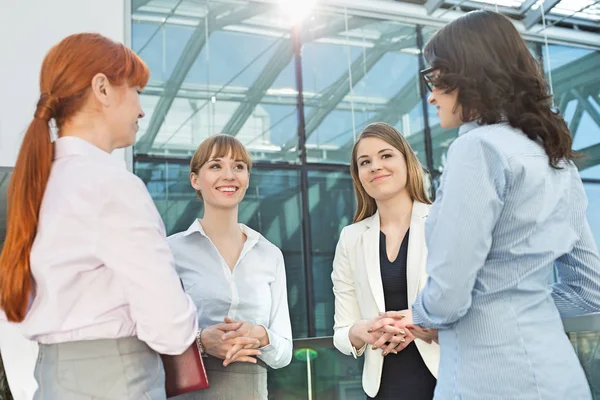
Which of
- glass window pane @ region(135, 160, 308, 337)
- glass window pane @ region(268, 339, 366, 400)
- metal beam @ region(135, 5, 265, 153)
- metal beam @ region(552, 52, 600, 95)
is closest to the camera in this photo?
glass window pane @ region(268, 339, 366, 400)

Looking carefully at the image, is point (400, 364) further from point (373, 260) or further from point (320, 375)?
point (320, 375)

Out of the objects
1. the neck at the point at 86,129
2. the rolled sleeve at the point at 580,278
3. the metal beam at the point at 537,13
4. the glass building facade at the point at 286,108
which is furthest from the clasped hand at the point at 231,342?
the metal beam at the point at 537,13

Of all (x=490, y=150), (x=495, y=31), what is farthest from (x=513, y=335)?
(x=495, y=31)

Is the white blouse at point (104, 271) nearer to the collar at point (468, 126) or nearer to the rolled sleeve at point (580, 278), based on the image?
the collar at point (468, 126)

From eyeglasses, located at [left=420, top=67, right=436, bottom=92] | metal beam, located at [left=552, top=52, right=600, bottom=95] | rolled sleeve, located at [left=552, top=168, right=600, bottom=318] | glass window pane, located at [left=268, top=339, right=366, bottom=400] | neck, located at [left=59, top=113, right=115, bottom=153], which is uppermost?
metal beam, located at [left=552, top=52, right=600, bottom=95]

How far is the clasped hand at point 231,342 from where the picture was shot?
1.91 metres

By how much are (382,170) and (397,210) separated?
0.16 metres

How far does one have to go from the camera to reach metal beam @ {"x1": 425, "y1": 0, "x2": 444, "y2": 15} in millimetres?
7855

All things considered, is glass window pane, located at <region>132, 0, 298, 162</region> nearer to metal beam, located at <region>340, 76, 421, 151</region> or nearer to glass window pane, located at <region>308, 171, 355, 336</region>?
glass window pane, located at <region>308, 171, 355, 336</region>

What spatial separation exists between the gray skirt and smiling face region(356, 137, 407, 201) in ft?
2.56

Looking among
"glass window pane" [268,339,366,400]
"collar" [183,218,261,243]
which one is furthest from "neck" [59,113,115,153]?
"glass window pane" [268,339,366,400]

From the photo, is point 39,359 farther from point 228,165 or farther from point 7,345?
point 7,345

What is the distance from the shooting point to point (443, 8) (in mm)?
8188

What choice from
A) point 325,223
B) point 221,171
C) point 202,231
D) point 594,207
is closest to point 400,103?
point 325,223
